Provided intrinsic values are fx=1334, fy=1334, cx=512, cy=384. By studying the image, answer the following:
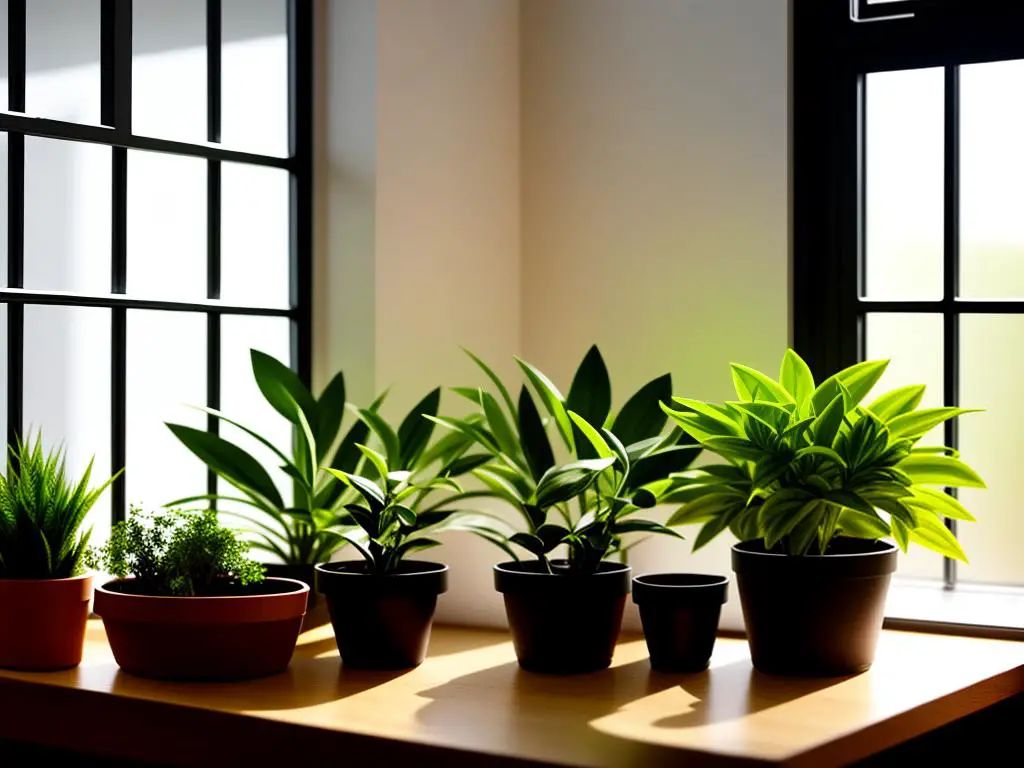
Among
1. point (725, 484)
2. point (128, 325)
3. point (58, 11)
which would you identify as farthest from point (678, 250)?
point (58, 11)

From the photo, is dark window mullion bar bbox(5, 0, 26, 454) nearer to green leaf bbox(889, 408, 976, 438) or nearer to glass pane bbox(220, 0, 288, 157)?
glass pane bbox(220, 0, 288, 157)

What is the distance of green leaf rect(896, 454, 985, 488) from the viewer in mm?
1916

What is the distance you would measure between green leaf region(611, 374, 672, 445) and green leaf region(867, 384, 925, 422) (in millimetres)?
317

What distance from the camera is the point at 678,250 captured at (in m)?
2.51

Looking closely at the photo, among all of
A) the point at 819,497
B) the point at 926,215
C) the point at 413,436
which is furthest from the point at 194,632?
the point at 926,215

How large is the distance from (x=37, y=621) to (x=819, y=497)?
109 centimetres

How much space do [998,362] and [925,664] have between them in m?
0.63

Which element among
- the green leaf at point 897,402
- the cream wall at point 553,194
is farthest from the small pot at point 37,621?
the green leaf at point 897,402

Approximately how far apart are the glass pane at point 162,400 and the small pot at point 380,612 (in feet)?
1.75

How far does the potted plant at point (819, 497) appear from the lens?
6.04 feet

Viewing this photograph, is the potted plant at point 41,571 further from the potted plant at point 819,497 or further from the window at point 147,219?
the potted plant at point 819,497

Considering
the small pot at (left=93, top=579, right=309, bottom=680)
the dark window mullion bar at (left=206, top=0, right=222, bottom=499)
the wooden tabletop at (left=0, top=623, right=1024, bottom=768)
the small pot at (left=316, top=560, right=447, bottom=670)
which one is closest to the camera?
the wooden tabletop at (left=0, top=623, right=1024, bottom=768)

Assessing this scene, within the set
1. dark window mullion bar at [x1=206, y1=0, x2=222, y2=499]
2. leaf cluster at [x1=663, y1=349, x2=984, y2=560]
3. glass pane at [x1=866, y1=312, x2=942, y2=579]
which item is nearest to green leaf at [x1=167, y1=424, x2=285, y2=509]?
dark window mullion bar at [x1=206, y1=0, x2=222, y2=499]

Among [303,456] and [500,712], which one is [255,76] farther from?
[500,712]
